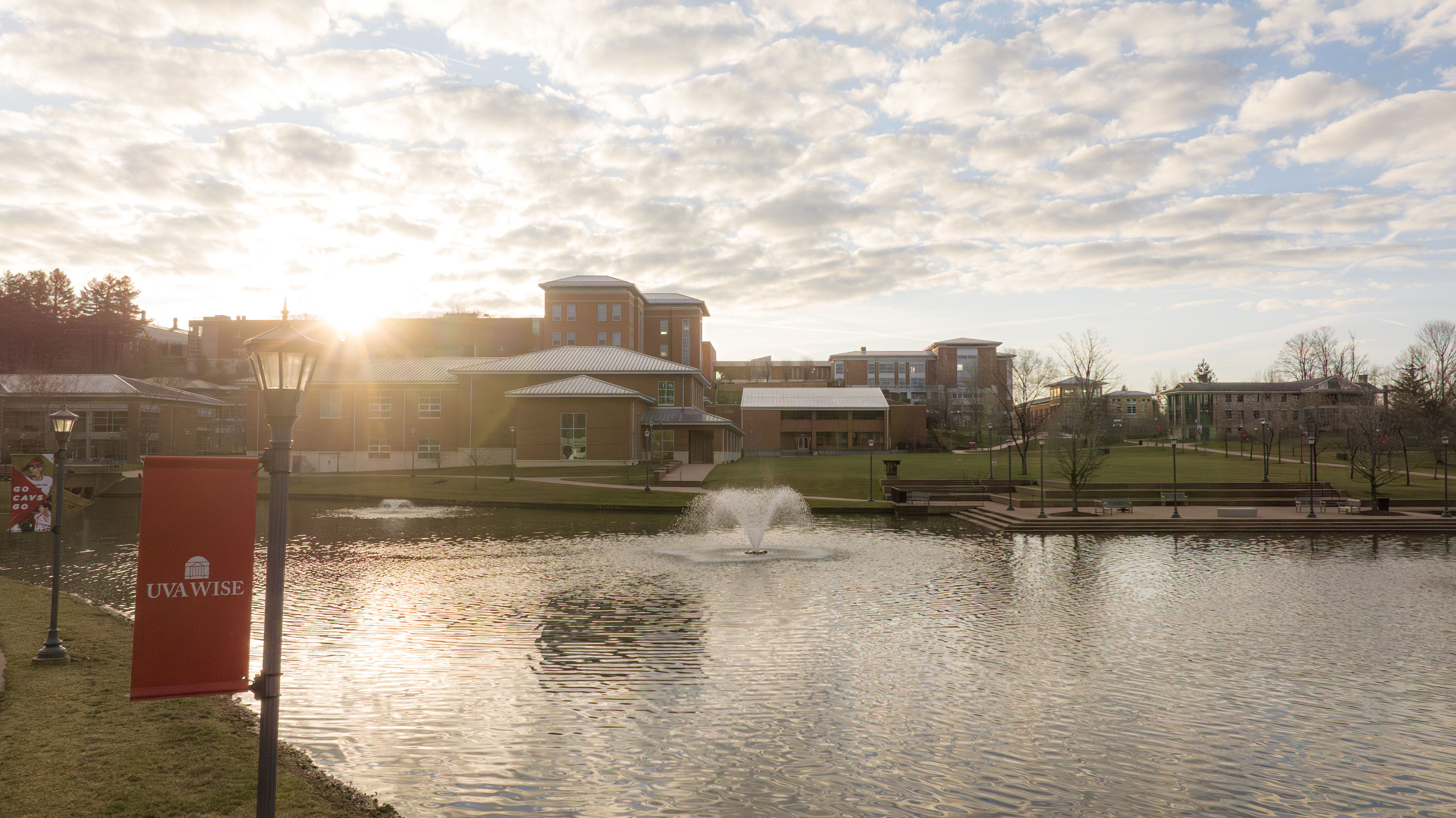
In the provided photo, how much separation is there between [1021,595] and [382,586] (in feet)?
48.4

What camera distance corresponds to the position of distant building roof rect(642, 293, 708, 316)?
105250 millimetres

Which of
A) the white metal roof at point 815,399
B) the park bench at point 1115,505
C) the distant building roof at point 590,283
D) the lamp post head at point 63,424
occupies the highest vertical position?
the distant building roof at point 590,283

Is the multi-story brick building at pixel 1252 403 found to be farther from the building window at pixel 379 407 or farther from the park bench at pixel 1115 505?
the building window at pixel 379 407

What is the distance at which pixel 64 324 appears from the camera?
91.1 metres

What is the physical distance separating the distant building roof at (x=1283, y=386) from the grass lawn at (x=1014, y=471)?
4276 cm

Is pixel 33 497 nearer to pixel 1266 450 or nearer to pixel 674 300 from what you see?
pixel 1266 450

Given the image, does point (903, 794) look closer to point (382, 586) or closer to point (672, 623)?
point (672, 623)

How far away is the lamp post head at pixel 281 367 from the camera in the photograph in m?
6.16

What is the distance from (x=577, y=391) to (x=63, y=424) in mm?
47841

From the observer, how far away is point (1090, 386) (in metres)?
77.7

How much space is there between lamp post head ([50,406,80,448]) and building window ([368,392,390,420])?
57.5 metres

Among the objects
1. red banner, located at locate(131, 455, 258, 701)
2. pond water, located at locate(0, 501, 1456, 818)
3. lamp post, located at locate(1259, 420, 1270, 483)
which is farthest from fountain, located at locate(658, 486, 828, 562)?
lamp post, located at locate(1259, 420, 1270, 483)

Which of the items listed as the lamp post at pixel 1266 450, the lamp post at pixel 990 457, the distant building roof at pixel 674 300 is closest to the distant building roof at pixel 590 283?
the distant building roof at pixel 674 300

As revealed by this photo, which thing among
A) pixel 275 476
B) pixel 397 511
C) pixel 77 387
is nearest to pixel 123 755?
pixel 275 476
